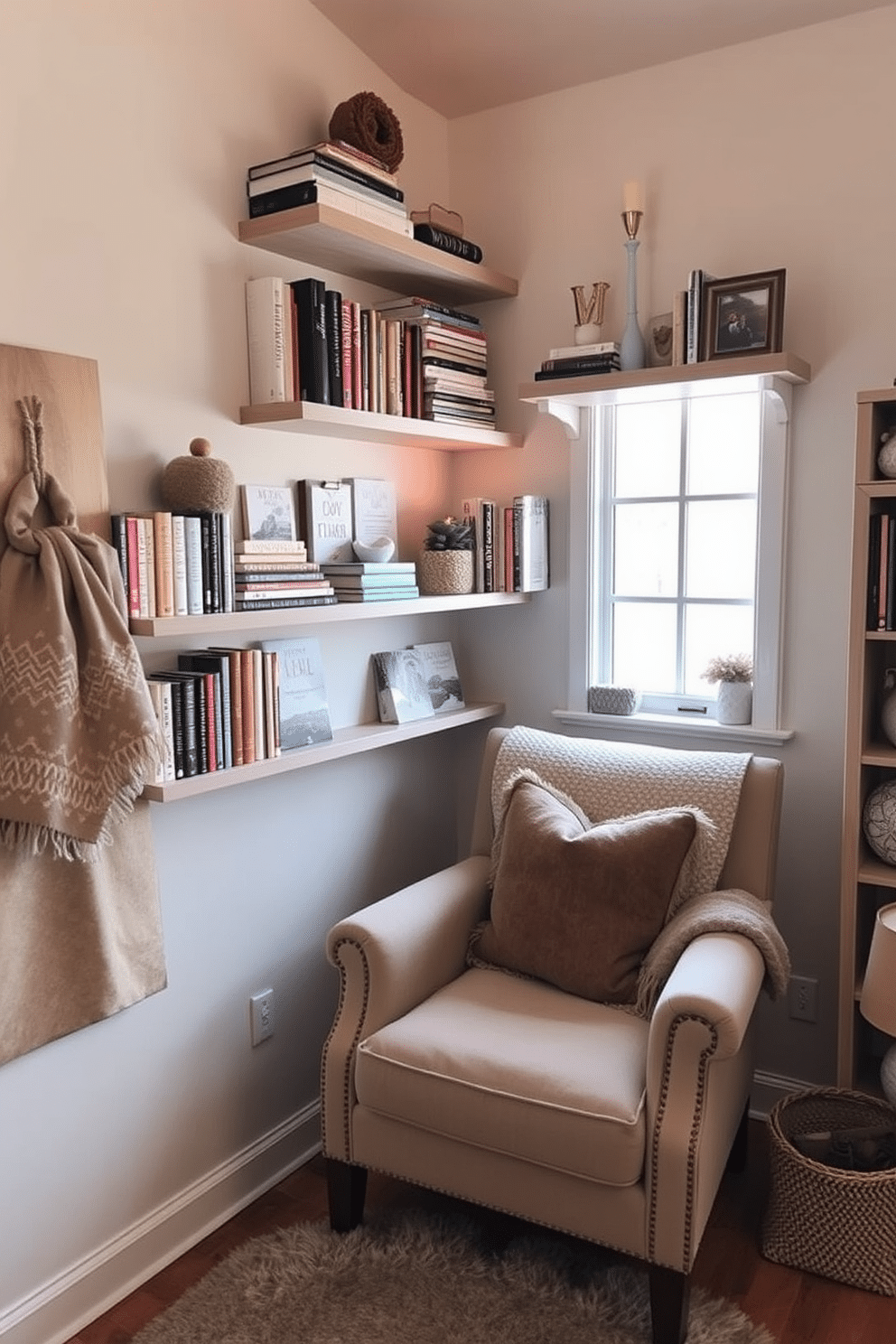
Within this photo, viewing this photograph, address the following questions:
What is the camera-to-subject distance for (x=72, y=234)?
190cm

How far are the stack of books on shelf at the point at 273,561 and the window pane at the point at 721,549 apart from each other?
0.99 metres

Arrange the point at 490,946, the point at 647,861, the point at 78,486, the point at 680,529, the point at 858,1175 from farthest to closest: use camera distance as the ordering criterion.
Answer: the point at 680,529 < the point at 490,946 < the point at 647,861 < the point at 858,1175 < the point at 78,486

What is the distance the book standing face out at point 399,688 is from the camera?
2693 mm

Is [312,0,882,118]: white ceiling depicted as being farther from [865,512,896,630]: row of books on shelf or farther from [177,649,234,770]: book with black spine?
[177,649,234,770]: book with black spine

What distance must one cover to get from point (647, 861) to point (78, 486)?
1324mm

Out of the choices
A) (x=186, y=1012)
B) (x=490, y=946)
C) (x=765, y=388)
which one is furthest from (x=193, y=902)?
(x=765, y=388)

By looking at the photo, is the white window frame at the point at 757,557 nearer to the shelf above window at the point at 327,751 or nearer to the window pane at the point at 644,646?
the window pane at the point at 644,646

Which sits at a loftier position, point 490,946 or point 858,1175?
point 490,946

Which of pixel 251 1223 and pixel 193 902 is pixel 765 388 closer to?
pixel 193 902

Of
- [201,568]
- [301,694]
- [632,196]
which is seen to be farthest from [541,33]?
[301,694]

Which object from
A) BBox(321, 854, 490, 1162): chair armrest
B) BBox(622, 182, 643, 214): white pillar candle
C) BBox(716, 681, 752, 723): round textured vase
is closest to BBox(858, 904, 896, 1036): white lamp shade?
BBox(716, 681, 752, 723): round textured vase

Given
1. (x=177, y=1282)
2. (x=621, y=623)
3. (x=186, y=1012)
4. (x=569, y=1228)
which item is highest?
(x=621, y=623)

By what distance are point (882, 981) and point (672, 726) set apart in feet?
2.93

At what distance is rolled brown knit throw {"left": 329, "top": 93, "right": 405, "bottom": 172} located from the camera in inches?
91.0
